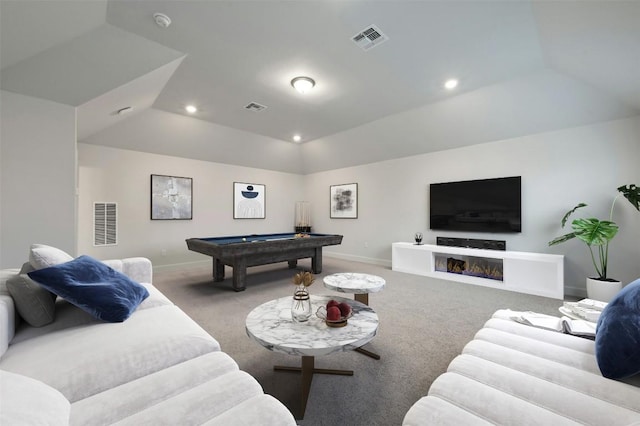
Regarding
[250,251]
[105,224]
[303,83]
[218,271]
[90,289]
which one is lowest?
[218,271]

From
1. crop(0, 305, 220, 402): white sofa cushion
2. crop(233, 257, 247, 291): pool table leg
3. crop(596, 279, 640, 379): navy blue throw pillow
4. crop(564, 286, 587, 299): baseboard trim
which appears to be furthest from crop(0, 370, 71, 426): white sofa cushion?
crop(564, 286, 587, 299): baseboard trim

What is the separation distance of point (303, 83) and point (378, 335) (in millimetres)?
3282

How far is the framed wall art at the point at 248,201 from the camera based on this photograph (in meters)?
6.43

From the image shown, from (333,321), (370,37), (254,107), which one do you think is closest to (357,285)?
(333,321)

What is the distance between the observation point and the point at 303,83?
356 centimetres

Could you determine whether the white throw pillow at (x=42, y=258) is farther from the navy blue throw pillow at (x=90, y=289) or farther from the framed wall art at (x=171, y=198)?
the framed wall art at (x=171, y=198)

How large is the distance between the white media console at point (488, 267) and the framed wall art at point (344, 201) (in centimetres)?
177

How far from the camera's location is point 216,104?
4348 millimetres

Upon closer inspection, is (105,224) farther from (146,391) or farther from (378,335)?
(378,335)

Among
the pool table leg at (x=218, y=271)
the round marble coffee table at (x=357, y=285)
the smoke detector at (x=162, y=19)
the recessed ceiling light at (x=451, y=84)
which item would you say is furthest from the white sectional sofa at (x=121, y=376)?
the recessed ceiling light at (x=451, y=84)

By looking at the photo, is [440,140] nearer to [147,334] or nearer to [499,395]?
[499,395]

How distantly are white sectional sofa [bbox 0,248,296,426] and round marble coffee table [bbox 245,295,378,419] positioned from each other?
0.81ft

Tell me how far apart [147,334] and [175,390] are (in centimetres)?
54

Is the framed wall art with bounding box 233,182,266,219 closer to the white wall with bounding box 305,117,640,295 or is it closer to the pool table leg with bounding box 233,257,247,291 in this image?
the pool table leg with bounding box 233,257,247,291
